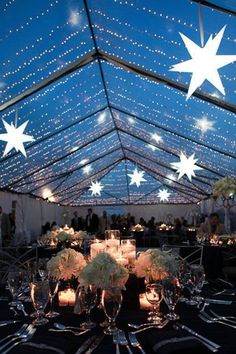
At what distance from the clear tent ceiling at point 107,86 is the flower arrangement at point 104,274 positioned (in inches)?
134

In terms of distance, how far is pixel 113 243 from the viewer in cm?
310

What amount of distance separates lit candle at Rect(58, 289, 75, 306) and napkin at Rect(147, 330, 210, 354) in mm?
1023

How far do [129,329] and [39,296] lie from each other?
0.52m

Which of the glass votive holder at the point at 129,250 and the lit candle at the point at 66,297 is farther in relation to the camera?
the glass votive holder at the point at 129,250

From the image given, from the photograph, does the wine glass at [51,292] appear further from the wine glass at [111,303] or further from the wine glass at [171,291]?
the wine glass at [171,291]

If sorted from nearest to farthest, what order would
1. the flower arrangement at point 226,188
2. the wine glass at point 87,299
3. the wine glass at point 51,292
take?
the wine glass at point 87,299
the wine glass at point 51,292
the flower arrangement at point 226,188

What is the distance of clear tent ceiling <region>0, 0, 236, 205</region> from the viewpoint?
5.25 meters

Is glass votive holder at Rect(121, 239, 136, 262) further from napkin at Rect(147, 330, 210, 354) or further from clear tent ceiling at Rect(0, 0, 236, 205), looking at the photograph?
clear tent ceiling at Rect(0, 0, 236, 205)

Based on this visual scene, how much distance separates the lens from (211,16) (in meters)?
4.70

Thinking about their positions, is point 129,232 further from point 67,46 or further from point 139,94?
point 67,46

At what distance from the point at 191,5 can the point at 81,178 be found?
47.3 feet

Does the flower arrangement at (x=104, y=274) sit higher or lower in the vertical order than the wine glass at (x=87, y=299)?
higher

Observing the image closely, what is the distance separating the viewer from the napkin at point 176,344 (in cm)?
153

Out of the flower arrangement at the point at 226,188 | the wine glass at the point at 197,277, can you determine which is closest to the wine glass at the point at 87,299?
the wine glass at the point at 197,277
